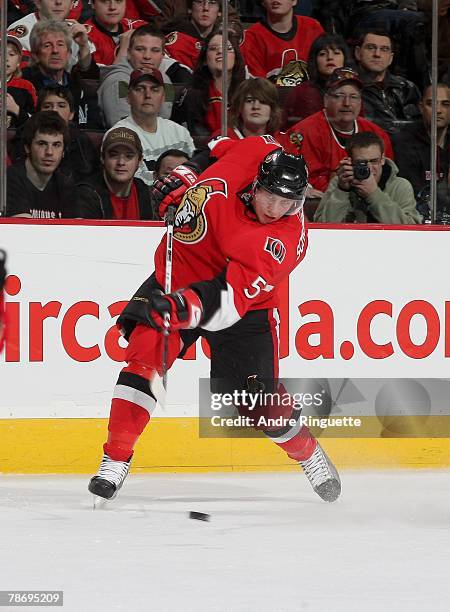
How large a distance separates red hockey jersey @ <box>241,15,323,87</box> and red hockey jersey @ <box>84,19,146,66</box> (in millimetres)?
484

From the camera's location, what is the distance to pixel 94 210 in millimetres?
4965

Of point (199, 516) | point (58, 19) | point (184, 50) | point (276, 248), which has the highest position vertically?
point (58, 19)

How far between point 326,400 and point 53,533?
63.3 inches

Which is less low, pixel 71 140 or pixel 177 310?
pixel 71 140

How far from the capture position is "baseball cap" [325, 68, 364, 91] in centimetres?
543

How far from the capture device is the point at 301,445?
173 inches

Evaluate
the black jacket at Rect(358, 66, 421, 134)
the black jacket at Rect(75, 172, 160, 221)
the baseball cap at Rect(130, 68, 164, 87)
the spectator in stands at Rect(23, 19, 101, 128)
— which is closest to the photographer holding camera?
the black jacket at Rect(358, 66, 421, 134)

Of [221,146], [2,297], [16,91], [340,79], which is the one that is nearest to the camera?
[221,146]

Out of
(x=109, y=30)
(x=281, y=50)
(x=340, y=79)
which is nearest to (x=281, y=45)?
(x=281, y=50)

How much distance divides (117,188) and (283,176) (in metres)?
1.14

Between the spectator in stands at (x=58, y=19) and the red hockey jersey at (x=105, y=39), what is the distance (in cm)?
5

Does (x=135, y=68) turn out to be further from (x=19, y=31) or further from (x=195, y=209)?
(x=195, y=209)

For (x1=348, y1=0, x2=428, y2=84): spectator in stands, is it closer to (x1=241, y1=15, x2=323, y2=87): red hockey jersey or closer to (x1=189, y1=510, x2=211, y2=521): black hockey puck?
(x1=241, y1=15, x2=323, y2=87): red hockey jersey

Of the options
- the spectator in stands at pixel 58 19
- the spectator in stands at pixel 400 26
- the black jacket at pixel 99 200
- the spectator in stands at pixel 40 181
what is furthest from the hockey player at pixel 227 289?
the spectator in stands at pixel 400 26
